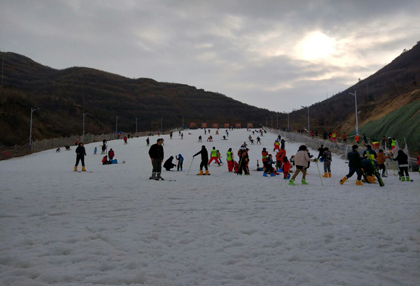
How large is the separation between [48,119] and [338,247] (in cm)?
10687

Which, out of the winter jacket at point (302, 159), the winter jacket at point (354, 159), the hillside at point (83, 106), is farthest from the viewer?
the hillside at point (83, 106)

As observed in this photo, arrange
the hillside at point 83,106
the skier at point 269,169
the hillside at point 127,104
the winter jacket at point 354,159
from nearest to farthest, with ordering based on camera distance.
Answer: the winter jacket at point 354,159 < the skier at point 269,169 < the hillside at point 127,104 < the hillside at point 83,106

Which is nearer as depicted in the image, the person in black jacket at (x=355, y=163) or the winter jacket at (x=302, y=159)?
the person in black jacket at (x=355, y=163)

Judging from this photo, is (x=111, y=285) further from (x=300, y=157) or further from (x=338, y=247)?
(x=300, y=157)

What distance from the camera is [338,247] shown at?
4.46 metres

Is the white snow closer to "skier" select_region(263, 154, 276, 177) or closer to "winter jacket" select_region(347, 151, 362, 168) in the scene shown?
"winter jacket" select_region(347, 151, 362, 168)

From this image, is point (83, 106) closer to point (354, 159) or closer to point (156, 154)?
point (156, 154)

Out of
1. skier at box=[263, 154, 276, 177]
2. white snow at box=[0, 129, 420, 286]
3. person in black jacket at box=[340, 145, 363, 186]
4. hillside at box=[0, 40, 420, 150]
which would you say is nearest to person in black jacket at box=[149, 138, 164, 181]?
white snow at box=[0, 129, 420, 286]

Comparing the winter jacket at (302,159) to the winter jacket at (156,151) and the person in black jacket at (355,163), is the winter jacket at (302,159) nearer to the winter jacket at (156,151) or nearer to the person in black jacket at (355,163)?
the person in black jacket at (355,163)

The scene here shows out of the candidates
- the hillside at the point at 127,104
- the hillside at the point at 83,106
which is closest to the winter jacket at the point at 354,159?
the hillside at the point at 127,104

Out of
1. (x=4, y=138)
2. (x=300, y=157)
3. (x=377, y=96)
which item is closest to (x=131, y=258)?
(x=300, y=157)

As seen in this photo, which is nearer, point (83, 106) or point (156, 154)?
point (156, 154)

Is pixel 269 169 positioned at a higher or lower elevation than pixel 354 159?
lower

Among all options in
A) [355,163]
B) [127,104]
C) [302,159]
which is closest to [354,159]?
[355,163]
